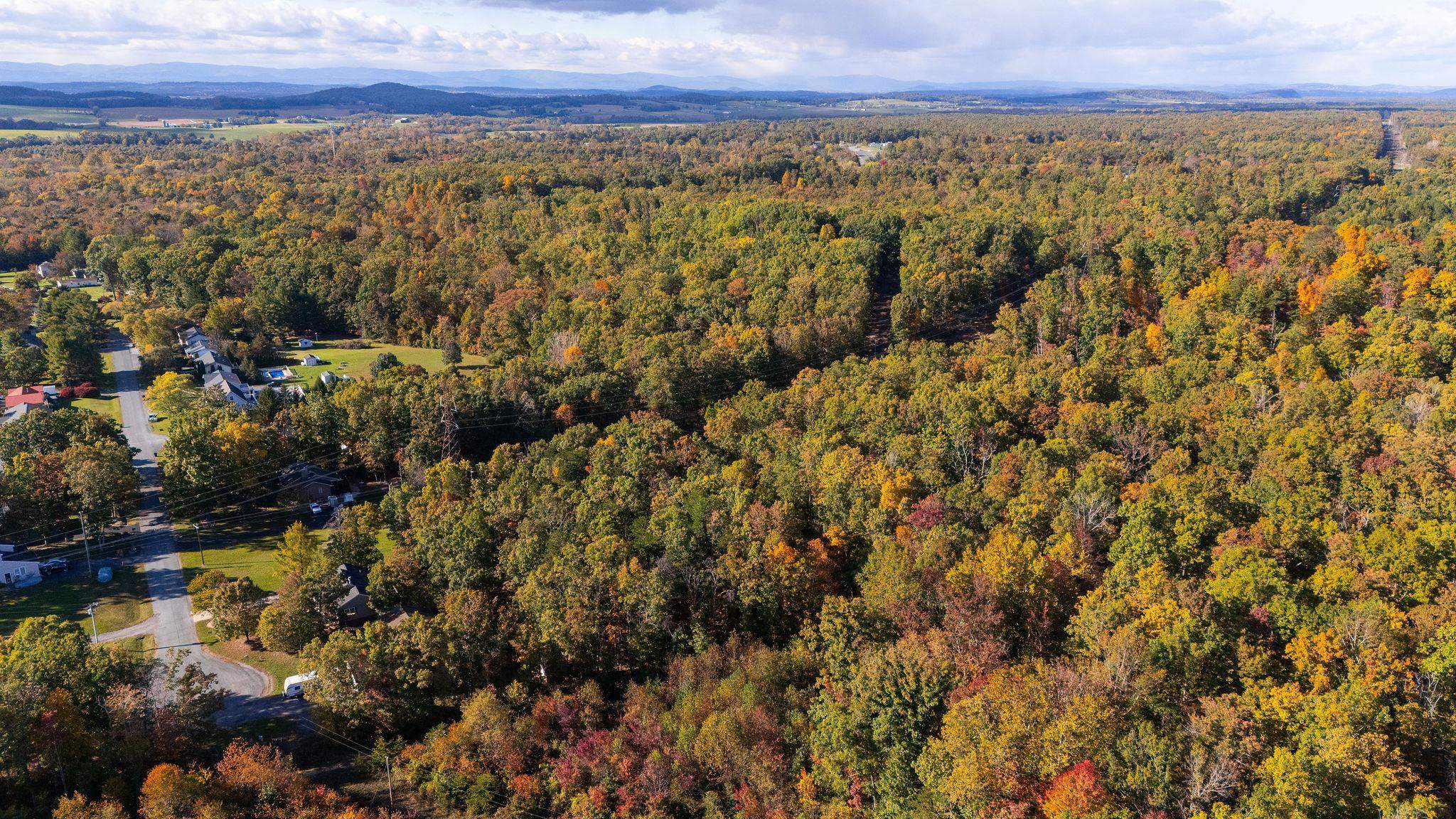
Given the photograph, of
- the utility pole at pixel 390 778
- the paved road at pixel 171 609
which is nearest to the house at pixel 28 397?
the paved road at pixel 171 609

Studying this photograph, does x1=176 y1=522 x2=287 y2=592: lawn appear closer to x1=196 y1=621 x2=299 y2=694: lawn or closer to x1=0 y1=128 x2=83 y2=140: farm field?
x1=196 y1=621 x2=299 y2=694: lawn

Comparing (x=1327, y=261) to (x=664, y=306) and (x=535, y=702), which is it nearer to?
(x=664, y=306)

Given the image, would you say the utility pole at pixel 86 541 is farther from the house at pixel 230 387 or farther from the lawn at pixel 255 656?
the house at pixel 230 387

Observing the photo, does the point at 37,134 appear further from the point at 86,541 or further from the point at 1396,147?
the point at 1396,147

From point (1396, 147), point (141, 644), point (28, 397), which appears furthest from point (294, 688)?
point (1396, 147)

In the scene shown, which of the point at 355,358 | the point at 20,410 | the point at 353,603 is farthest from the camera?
the point at 355,358
